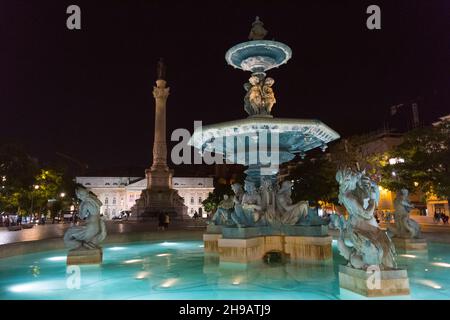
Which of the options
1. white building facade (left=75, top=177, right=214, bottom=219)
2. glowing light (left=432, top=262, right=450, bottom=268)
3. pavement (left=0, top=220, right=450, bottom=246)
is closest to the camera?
glowing light (left=432, top=262, right=450, bottom=268)

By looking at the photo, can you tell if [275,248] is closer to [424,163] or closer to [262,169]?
[262,169]

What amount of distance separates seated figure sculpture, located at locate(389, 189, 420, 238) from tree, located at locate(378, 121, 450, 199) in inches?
604

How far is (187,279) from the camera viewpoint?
753 centimetres

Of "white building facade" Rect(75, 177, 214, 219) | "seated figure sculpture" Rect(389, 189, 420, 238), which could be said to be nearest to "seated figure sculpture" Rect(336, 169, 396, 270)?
"seated figure sculpture" Rect(389, 189, 420, 238)

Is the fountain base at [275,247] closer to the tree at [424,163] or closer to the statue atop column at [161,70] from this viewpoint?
the tree at [424,163]

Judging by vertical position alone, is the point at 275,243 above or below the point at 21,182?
below

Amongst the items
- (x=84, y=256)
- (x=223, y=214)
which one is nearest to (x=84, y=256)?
(x=84, y=256)

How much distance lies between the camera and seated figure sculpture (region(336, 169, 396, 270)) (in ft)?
19.1

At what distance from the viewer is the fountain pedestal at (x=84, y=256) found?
946 centimetres

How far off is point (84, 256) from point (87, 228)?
31.4 inches

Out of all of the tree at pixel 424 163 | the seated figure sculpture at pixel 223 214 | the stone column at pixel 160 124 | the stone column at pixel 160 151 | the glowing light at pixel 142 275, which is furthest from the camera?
the stone column at pixel 160 124

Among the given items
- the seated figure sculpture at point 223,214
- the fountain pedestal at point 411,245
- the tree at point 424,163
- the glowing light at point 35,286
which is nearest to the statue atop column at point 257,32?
the seated figure sculpture at point 223,214

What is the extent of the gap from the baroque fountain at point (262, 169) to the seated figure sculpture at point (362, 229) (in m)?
3.64

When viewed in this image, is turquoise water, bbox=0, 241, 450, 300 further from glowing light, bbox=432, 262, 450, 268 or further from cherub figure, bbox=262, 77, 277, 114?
cherub figure, bbox=262, 77, 277, 114
